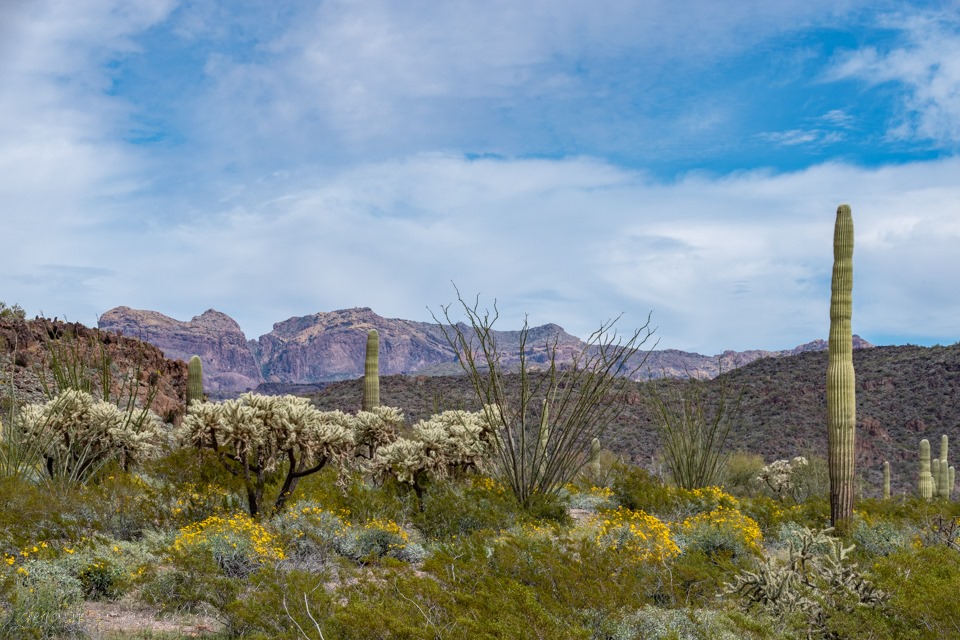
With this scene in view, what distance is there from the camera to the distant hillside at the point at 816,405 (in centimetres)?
3097

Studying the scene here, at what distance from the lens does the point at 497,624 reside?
4871mm

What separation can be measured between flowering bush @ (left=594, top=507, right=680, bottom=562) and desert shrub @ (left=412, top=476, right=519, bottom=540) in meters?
1.15

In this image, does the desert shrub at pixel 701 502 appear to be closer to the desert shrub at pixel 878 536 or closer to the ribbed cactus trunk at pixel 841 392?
the ribbed cactus trunk at pixel 841 392

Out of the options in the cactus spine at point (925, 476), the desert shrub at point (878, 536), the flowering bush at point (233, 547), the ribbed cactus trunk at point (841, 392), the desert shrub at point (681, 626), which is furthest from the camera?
the cactus spine at point (925, 476)

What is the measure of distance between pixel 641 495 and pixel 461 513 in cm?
363

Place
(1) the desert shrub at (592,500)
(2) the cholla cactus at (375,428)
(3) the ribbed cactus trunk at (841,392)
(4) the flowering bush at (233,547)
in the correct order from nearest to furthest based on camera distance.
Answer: (4) the flowering bush at (233,547), (2) the cholla cactus at (375,428), (3) the ribbed cactus trunk at (841,392), (1) the desert shrub at (592,500)

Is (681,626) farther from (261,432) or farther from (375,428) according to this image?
(375,428)

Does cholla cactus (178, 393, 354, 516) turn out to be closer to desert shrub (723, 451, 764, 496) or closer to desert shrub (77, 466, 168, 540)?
desert shrub (77, 466, 168, 540)

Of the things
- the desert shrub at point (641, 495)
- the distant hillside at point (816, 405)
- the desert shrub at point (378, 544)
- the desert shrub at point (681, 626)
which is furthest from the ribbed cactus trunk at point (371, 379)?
the distant hillside at point (816, 405)

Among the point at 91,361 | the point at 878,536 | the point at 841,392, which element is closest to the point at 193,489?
the point at 878,536

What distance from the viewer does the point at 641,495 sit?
11.5 m

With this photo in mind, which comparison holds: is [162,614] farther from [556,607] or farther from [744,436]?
[744,436]

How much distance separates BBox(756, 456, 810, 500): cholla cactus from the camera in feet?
63.5

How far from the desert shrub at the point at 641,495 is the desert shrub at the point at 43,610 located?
771cm
